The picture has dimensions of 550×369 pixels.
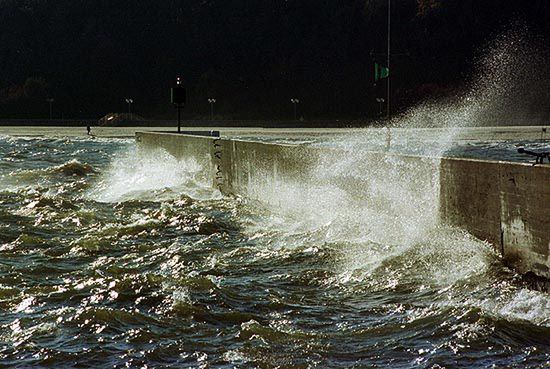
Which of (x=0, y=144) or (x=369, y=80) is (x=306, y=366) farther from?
(x=369, y=80)

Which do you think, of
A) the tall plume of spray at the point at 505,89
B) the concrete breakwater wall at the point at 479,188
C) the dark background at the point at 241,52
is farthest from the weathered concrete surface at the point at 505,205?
the dark background at the point at 241,52

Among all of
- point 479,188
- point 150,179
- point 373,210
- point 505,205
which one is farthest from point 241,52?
point 505,205

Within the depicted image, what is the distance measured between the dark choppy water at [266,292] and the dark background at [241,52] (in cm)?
6913

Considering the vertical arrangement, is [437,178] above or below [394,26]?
below

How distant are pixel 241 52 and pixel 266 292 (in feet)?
313

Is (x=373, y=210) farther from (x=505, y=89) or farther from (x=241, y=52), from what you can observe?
(x=241, y=52)

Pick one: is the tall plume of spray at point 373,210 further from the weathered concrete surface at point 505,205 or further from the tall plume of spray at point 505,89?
the tall plume of spray at point 505,89

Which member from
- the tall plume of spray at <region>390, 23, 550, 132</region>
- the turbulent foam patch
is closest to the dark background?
the tall plume of spray at <region>390, 23, 550, 132</region>

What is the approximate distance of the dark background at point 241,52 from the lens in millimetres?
92125

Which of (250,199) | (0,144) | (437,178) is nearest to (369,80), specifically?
(0,144)

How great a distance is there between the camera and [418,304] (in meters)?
8.33

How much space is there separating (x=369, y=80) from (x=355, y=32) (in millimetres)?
8165

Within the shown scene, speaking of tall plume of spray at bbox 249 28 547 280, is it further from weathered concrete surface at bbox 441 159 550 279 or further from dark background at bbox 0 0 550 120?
dark background at bbox 0 0 550 120

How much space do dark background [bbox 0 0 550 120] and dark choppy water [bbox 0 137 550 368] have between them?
69.1 meters
